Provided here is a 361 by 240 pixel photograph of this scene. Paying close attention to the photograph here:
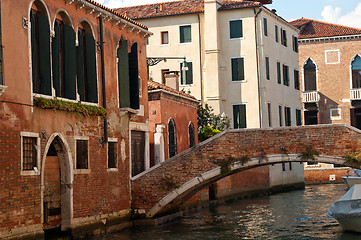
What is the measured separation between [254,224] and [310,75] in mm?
19261

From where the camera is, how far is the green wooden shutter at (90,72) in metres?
14.9

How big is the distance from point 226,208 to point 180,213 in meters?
3.64

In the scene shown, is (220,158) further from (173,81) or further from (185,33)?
(185,33)

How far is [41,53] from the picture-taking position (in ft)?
42.1

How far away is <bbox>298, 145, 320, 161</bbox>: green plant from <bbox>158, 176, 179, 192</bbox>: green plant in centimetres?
315

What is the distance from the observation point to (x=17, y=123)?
1195cm

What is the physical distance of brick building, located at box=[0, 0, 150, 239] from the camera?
1185cm

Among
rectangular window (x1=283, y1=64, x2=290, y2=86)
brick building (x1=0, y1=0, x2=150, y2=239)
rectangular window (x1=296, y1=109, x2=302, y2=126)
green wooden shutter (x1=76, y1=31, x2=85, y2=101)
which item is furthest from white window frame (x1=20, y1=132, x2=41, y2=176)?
rectangular window (x1=296, y1=109, x2=302, y2=126)

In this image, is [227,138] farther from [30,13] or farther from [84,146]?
[30,13]

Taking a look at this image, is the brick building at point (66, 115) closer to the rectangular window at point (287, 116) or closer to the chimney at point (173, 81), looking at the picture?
the chimney at point (173, 81)

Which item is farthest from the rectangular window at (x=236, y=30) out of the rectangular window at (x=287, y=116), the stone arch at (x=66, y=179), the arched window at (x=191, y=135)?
the stone arch at (x=66, y=179)

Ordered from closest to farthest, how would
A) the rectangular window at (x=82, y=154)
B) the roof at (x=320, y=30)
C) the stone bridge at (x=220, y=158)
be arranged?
the rectangular window at (x=82, y=154) < the stone bridge at (x=220, y=158) < the roof at (x=320, y=30)

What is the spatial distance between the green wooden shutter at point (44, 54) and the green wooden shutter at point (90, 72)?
1.97 m

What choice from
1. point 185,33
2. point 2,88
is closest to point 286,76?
point 185,33
